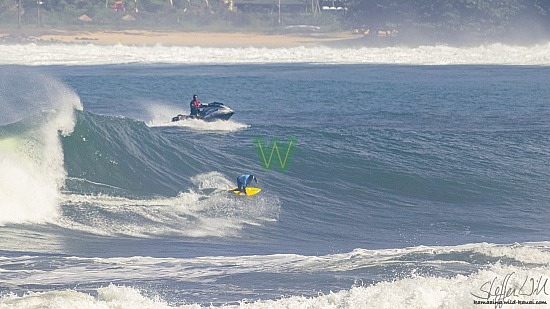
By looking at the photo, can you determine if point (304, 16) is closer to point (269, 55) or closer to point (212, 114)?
point (269, 55)

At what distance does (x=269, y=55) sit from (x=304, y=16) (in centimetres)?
3873

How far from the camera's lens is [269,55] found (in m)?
90.4

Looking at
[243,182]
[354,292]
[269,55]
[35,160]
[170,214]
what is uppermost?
[354,292]

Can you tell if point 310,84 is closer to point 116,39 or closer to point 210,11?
point 116,39

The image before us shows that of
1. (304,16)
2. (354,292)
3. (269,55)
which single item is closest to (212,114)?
(354,292)

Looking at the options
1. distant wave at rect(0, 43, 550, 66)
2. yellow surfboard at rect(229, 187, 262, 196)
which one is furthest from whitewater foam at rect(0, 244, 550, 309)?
distant wave at rect(0, 43, 550, 66)

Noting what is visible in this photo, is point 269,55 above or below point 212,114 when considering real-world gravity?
below

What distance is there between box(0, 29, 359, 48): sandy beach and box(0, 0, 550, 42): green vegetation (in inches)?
130

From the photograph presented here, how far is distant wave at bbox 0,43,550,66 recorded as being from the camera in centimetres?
8350

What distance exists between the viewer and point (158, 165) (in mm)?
29297

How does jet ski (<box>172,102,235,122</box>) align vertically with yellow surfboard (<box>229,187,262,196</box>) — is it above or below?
below

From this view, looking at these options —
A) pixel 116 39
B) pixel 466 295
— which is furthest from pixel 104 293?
pixel 116 39

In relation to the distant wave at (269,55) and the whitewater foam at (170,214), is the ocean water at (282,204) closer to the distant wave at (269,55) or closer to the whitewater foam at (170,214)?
the whitewater foam at (170,214)

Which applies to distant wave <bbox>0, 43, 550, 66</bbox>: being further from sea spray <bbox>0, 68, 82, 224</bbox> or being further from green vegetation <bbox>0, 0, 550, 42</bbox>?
sea spray <bbox>0, 68, 82, 224</bbox>
